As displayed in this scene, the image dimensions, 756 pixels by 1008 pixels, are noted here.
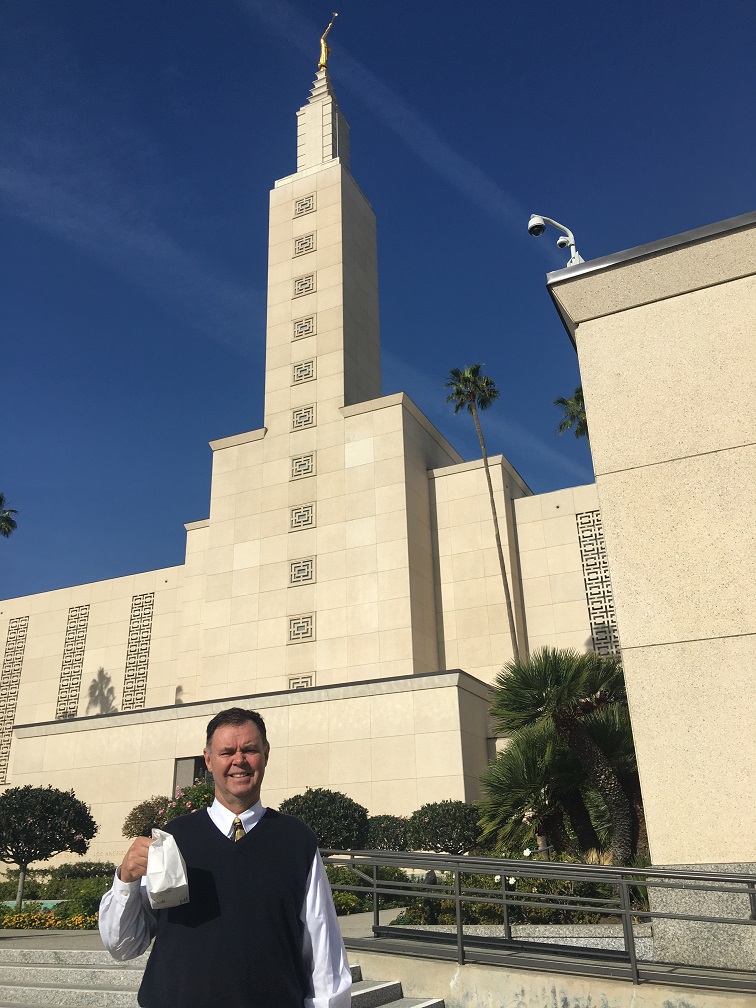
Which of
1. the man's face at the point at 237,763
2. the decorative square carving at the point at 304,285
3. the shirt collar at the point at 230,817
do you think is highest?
the decorative square carving at the point at 304,285

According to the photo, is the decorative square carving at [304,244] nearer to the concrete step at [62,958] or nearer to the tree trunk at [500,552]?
the tree trunk at [500,552]

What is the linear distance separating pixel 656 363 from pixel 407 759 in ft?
56.9

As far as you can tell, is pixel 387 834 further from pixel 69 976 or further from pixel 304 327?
pixel 304 327

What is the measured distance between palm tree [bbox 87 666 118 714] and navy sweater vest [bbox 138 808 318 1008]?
35.0m

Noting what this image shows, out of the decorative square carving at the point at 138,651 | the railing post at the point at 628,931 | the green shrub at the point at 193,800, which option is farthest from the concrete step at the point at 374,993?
the decorative square carving at the point at 138,651

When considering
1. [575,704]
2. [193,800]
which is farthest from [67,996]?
[193,800]

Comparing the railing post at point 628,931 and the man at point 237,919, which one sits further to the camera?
the railing post at point 628,931

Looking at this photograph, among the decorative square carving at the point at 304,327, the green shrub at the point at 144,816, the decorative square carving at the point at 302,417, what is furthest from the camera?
the decorative square carving at the point at 304,327

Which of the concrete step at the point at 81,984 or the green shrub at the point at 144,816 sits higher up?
the green shrub at the point at 144,816

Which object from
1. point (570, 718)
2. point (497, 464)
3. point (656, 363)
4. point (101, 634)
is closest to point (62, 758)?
point (101, 634)

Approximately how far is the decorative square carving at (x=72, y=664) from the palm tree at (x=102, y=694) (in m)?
0.80

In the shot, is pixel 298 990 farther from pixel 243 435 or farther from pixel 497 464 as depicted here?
pixel 243 435

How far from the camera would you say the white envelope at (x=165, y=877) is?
8.40 feet

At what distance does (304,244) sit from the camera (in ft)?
117
